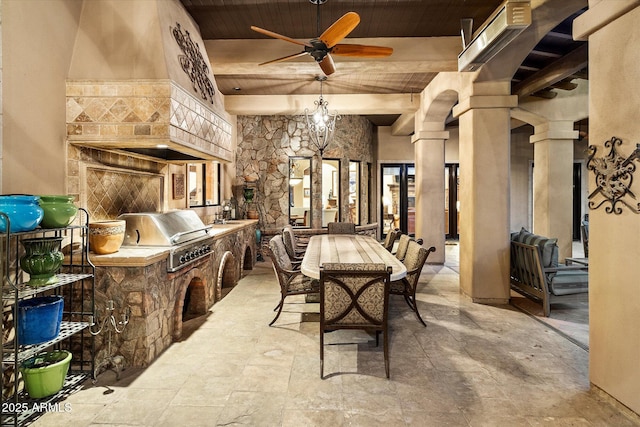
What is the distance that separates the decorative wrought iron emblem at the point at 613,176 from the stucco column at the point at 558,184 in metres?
4.99

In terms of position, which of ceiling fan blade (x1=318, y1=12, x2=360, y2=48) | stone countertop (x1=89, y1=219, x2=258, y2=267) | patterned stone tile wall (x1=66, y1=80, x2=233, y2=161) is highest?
ceiling fan blade (x1=318, y1=12, x2=360, y2=48)

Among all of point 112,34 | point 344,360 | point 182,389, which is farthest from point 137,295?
point 112,34

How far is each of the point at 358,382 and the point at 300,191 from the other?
9.99 m

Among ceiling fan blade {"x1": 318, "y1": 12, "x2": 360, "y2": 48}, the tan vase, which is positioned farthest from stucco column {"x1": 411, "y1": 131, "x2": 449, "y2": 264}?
the tan vase

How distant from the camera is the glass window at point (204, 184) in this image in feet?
18.9

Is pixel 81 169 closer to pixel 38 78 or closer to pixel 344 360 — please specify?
pixel 38 78

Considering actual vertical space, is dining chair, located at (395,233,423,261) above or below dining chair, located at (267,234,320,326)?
above

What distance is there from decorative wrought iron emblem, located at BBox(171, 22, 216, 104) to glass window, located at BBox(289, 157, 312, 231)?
14.2 feet

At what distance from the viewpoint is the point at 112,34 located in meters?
3.11

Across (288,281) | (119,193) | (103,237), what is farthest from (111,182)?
(288,281)

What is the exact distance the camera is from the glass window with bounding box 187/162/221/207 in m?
5.77

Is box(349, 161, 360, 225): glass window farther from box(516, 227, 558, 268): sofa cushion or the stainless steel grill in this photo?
the stainless steel grill

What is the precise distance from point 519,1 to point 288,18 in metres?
2.32

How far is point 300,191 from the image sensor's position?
40.5 ft
